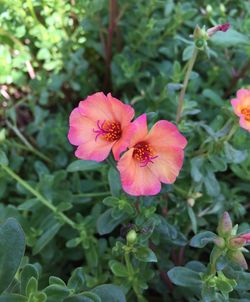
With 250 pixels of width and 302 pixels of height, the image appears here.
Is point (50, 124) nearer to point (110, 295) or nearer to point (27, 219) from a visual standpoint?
point (27, 219)

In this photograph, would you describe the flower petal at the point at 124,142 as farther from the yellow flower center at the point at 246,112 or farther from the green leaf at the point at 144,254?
the yellow flower center at the point at 246,112

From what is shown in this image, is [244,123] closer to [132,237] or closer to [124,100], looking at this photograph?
[132,237]

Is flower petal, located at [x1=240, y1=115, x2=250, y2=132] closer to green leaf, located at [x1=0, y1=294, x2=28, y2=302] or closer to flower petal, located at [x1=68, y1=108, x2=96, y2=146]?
flower petal, located at [x1=68, y1=108, x2=96, y2=146]

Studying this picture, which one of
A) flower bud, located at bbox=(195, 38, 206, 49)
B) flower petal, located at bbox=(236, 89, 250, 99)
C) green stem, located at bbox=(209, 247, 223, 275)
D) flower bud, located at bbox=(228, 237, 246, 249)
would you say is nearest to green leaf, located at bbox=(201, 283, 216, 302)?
green stem, located at bbox=(209, 247, 223, 275)

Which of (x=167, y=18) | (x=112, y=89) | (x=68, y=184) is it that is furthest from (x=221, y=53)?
(x=68, y=184)

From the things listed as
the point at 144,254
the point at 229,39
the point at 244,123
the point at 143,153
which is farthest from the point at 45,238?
the point at 229,39

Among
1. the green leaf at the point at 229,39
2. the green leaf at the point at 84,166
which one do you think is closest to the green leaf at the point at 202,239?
the green leaf at the point at 84,166
